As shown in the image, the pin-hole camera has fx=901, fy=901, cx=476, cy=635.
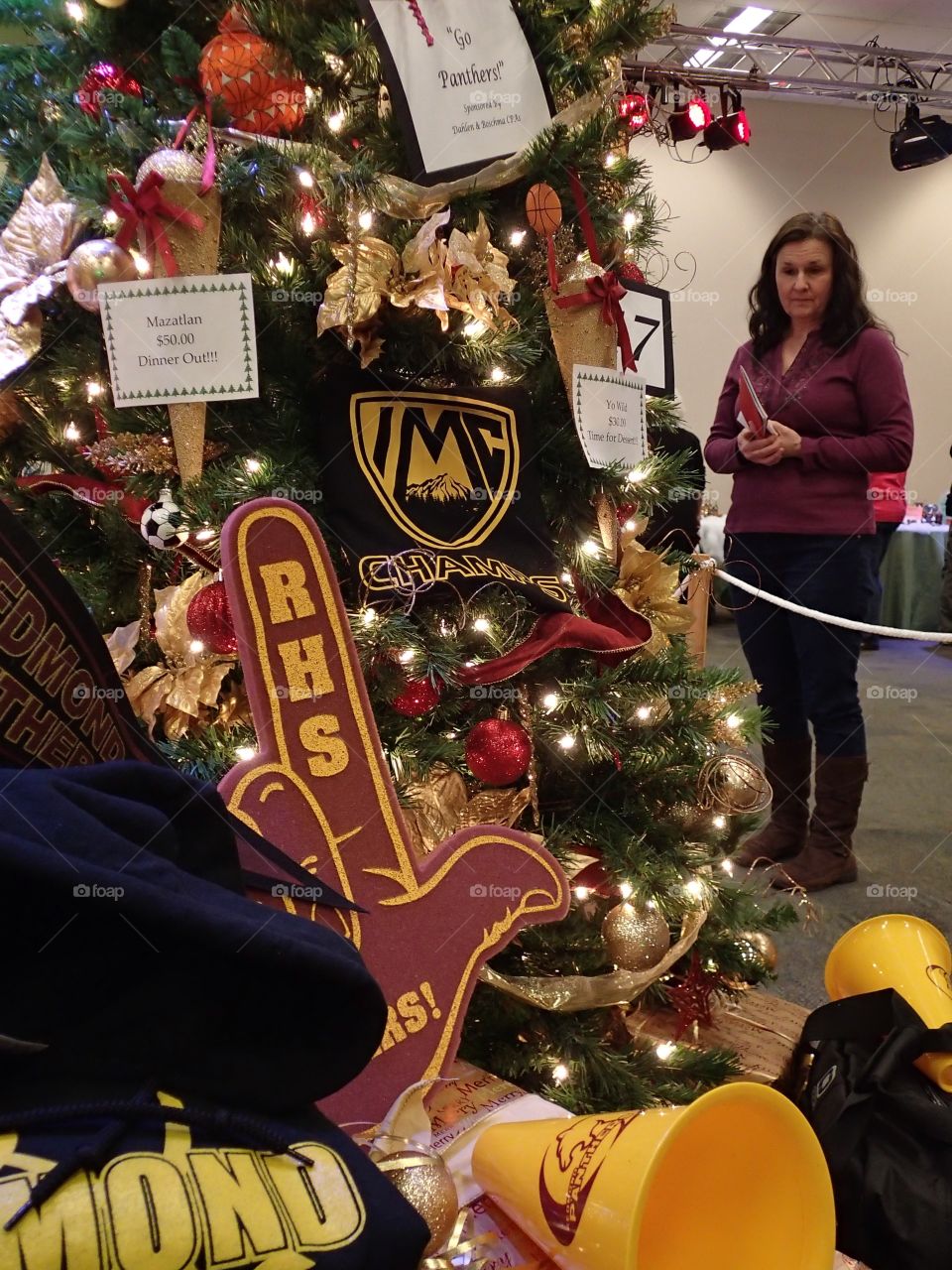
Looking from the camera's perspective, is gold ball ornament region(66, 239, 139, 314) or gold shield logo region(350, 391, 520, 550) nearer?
gold ball ornament region(66, 239, 139, 314)

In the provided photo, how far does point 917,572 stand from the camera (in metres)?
5.62

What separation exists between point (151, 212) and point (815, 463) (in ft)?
4.93

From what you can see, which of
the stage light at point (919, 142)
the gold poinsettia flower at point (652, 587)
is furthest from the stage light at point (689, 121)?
the gold poinsettia flower at point (652, 587)

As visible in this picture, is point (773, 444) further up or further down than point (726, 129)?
further down

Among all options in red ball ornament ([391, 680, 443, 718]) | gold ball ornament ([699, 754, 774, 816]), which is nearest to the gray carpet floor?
gold ball ornament ([699, 754, 774, 816])

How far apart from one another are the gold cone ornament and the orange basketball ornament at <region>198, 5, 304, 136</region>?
0.11m

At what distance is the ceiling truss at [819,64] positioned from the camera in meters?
5.63

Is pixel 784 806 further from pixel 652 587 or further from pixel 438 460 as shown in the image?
pixel 438 460

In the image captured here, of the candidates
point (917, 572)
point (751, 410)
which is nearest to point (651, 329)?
point (751, 410)

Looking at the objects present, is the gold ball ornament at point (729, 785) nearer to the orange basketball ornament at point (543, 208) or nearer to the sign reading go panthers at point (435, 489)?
the sign reading go panthers at point (435, 489)

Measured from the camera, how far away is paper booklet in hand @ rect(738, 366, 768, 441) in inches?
75.2

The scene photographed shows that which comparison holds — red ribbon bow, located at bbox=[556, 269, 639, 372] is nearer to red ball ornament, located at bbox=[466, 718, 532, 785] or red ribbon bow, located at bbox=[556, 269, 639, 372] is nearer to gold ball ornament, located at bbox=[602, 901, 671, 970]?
red ball ornament, located at bbox=[466, 718, 532, 785]

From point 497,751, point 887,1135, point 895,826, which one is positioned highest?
point 497,751

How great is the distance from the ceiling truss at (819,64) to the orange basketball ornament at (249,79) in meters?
5.22
